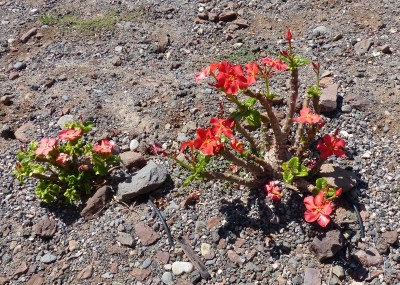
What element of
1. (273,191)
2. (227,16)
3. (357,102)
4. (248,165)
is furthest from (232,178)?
(227,16)

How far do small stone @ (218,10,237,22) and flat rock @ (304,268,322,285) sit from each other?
11.1 feet

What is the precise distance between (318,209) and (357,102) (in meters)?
1.57

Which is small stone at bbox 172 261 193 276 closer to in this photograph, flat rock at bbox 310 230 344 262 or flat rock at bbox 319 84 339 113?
flat rock at bbox 310 230 344 262

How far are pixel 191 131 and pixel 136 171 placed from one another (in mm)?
658

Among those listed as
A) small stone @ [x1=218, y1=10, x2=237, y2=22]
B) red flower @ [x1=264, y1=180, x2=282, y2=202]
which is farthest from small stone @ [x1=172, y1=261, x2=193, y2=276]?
small stone @ [x1=218, y1=10, x2=237, y2=22]

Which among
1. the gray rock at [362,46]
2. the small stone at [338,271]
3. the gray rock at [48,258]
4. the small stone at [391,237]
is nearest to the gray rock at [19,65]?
the gray rock at [48,258]

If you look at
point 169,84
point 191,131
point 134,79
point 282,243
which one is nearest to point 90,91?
point 134,79

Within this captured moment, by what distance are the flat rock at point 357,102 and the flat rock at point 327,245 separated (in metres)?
1.42

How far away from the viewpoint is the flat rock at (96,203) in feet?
13.2

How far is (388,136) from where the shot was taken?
13.8 feet

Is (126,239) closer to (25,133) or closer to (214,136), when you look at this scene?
(214,136)

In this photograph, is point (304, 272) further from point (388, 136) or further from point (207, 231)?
point (388, 136)

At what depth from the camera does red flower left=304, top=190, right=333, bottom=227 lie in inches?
127

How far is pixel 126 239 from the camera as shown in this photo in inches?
151
